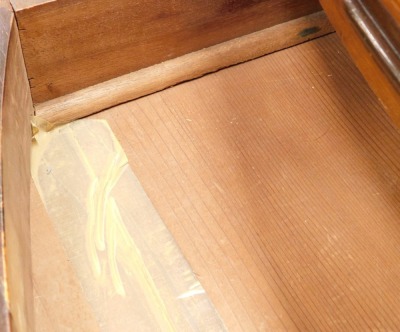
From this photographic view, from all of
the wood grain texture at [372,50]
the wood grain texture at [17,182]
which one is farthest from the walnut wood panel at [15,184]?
the wood grain texture at [372,50]

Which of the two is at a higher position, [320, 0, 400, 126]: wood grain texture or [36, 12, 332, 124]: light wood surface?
[320, 0, 400, 126]: wood grain texture

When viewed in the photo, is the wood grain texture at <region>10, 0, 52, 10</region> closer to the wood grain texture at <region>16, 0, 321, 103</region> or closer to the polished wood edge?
the wood grain texture at <region>16, 0, 321, 103</region>

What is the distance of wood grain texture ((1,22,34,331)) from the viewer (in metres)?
0.61

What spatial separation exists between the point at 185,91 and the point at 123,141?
0.15 metres

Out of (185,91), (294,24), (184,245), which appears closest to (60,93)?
(185,91)

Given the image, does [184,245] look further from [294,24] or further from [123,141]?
[294,24]

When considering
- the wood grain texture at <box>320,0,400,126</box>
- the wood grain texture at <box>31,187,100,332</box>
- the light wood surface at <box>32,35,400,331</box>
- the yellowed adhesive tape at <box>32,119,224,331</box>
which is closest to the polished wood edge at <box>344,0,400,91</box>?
the wood grain texture at <box>320,0,400,126</box>

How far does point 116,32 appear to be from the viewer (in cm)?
92

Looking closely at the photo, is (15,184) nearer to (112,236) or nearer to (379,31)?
(112,236)

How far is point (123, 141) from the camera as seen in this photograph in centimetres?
97

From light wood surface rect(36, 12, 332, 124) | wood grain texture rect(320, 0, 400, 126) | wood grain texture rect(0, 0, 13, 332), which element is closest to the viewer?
wood grain texture rect(0, 0, 13, 332)

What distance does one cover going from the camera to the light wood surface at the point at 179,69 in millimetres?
966

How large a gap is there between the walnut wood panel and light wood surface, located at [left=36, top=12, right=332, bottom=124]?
0.24 feet

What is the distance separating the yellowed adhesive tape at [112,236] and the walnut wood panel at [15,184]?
0.07 meters
